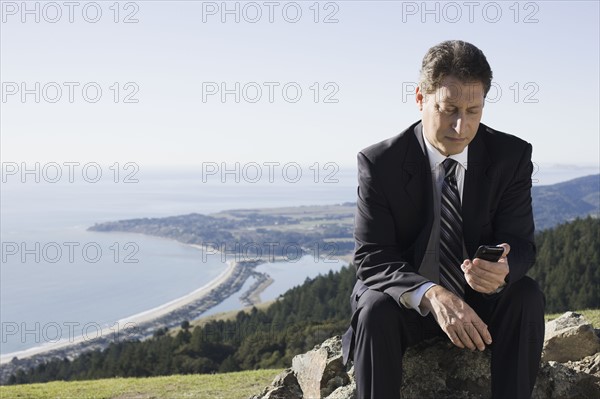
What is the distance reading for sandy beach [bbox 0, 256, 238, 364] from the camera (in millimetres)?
89500

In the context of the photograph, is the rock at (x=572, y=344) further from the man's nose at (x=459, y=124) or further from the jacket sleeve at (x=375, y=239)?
the man's nose at (x=459, y=124)

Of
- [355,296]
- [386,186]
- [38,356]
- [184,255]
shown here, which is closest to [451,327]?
[355,296]

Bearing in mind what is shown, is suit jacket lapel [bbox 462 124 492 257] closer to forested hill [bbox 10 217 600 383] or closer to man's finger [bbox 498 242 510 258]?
man's finger [bbox 498 242 510 258]

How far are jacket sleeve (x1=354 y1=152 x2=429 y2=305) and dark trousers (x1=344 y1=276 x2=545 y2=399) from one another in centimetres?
15

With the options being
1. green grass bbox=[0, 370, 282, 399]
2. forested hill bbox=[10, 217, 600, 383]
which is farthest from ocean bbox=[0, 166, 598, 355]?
green grass bbox=[0, 370, 282, 399]

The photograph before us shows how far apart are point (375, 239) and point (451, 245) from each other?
1.76 ft

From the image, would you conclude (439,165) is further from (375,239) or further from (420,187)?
(375,239)

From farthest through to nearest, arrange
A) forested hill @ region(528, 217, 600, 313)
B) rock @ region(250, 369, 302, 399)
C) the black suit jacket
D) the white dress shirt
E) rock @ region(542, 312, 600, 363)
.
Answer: forested hill @ region(528, 217, 600, 313), rock @ region(542, 312, 600, 363), rock @ region(250, 369, 302, 399), the white dress shirt, the black suit jacket

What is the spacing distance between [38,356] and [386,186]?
303ft

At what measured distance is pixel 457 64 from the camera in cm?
395

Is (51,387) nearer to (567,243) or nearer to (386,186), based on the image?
(386,186)

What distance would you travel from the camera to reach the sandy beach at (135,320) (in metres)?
89.5

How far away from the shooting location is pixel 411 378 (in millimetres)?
4363

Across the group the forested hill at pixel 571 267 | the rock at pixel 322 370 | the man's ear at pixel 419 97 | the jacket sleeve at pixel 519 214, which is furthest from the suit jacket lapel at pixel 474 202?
the forested hill at pixel 571 267
